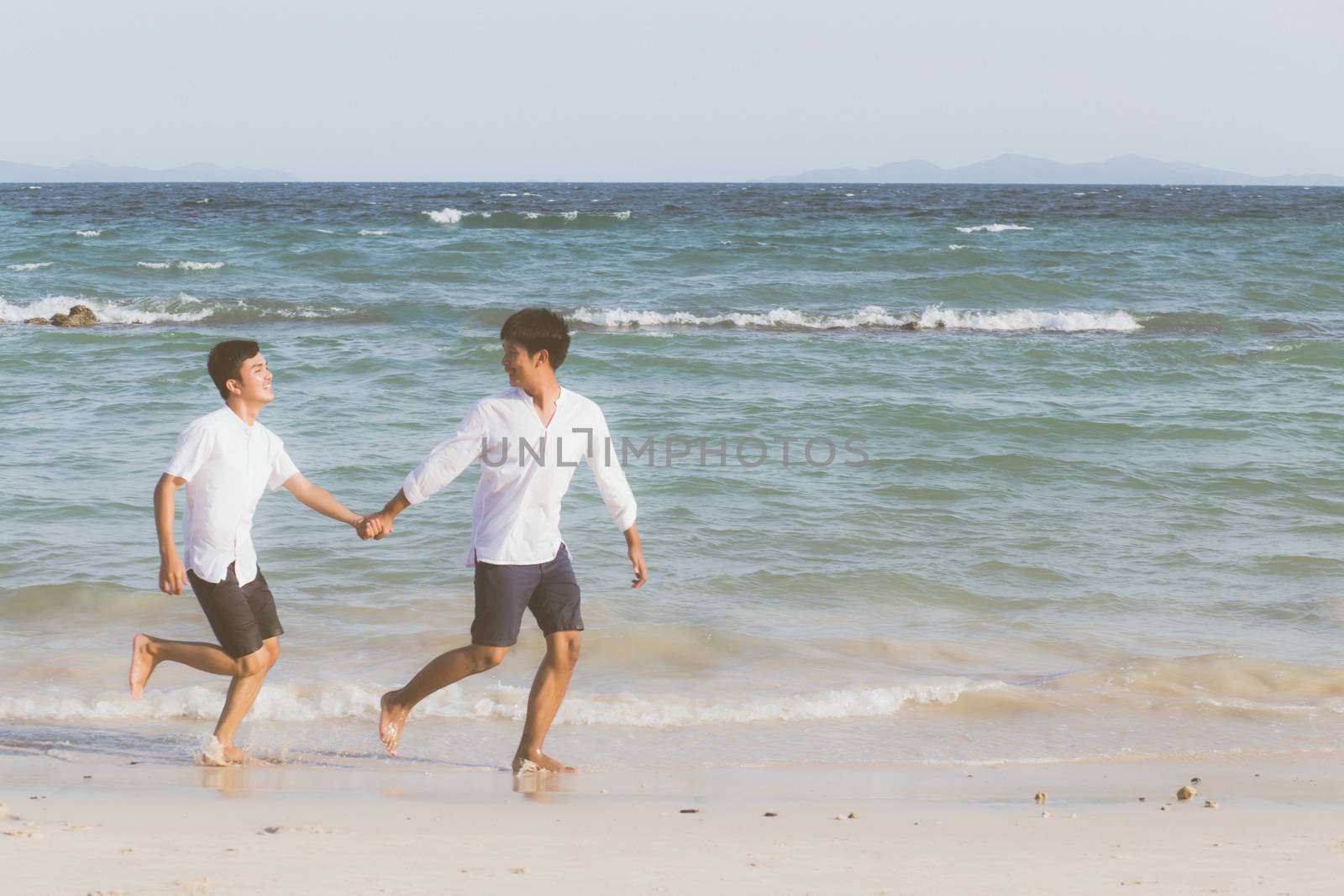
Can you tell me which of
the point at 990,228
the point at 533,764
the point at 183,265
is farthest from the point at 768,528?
the point at 990,228

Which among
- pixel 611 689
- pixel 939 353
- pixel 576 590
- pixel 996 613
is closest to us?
pixel 576 590

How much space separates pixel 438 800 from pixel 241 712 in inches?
36.8

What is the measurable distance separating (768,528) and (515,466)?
392 centimetres

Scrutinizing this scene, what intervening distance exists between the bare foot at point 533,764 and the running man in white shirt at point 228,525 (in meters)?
0.91

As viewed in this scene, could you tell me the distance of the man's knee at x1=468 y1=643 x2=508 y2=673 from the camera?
4230mm

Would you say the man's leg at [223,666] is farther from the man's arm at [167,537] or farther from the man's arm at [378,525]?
the man's arm at [378,525]

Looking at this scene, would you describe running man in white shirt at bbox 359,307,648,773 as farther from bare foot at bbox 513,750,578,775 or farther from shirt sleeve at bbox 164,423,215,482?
shirt sleeve at bbox 164,423,215,482

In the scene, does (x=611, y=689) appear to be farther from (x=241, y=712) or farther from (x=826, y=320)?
(x=826, y=320)

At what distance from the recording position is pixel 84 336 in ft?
50.3

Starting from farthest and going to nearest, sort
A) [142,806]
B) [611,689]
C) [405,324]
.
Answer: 1. [405,324]
2. [611,689]
3. [142,806]

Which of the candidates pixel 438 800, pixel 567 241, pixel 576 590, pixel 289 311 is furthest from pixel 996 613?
pixel 567 241

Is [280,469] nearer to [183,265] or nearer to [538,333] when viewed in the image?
[538,333]

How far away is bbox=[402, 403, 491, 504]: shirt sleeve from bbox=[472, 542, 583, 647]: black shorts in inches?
12.0

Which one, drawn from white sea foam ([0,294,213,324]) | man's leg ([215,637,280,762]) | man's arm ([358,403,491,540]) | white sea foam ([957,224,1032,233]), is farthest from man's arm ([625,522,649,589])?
white sea foam ([957,224,1032,233])
